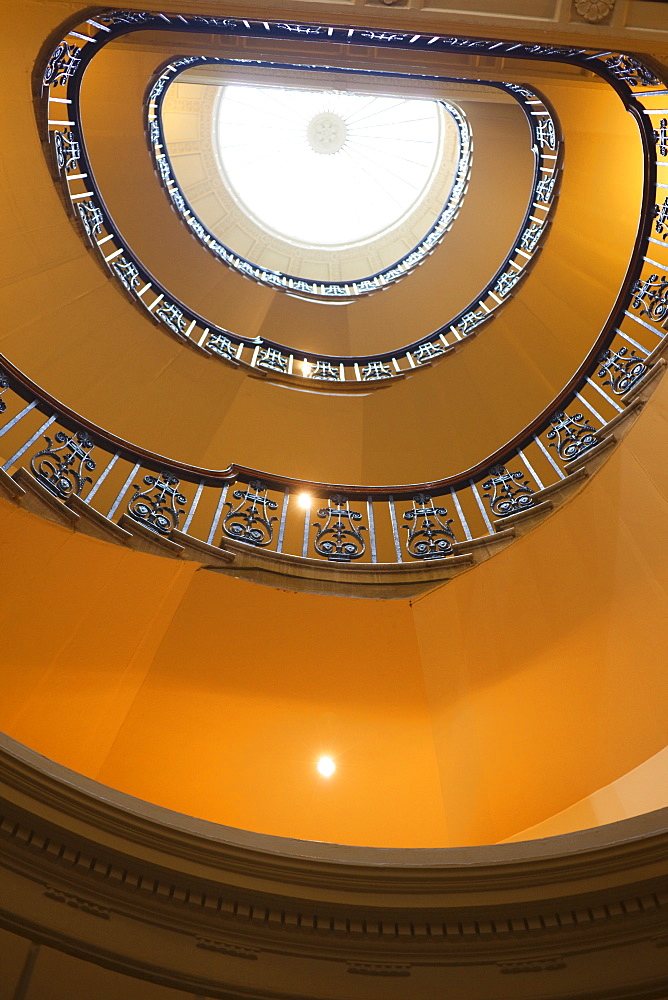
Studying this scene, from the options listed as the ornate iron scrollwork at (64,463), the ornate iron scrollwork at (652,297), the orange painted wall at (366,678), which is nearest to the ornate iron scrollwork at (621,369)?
the ornate iron scrollwork at (652,297)

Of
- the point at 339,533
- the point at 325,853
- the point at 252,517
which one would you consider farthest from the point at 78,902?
the point at 339,533

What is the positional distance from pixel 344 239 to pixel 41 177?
639 centimetres

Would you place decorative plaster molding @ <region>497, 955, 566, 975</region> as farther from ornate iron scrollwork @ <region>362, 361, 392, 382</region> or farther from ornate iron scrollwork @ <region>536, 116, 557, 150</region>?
ornate iron scrollwork @ <region>536, 116, 557, 150</region>

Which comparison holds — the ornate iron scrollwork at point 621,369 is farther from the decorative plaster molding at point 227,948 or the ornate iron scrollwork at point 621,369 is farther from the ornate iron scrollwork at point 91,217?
the ornate iron scrollwork at point 91,217

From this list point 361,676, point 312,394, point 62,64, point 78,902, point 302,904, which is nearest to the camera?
point 78,902

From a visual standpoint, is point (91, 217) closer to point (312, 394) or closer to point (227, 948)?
point (312, 394)

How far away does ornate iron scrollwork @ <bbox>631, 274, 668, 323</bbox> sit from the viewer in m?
5.40

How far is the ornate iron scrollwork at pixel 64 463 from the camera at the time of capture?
4613mm

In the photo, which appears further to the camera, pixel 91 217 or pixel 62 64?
pixel 91 217

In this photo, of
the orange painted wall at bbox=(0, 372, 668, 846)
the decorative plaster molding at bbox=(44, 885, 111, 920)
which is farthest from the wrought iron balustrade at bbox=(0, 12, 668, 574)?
the decorative plaster molding at bbox=(44, 885, 111, 920)

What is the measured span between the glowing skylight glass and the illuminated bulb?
9.06 meters

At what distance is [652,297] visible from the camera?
5508 millimetres

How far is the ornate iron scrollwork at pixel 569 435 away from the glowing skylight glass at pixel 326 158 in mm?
6808

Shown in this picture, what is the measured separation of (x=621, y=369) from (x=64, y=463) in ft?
13.3
